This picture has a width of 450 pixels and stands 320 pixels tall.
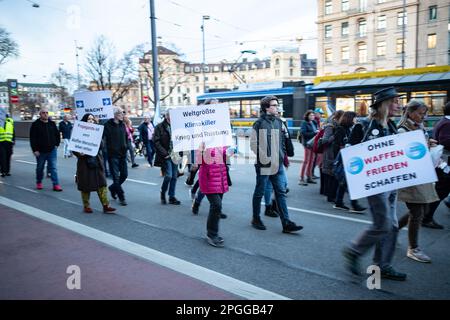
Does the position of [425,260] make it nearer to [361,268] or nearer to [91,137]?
[361,268]

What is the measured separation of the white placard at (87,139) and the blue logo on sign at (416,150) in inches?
195

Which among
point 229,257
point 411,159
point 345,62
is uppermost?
point 345,62

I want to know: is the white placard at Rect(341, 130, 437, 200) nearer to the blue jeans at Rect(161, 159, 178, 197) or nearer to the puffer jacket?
the puffer jacket

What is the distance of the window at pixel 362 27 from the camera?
156 ft

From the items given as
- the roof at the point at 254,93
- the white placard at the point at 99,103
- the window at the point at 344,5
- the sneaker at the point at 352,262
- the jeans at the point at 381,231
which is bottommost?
the sneaker at the point at 352,262

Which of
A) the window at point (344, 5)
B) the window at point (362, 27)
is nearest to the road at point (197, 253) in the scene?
the window at point (362, 27)

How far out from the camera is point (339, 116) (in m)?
6.79

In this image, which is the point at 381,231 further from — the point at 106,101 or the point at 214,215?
the point at 106,101

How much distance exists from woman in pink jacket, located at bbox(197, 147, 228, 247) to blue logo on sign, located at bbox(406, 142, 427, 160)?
2.31 metres

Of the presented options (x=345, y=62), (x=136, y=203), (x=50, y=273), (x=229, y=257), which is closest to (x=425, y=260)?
(x=229, y=257)

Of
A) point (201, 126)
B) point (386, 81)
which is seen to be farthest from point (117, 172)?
point (386, 81)

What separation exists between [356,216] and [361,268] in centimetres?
220

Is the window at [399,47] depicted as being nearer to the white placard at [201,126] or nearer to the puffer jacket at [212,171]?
the white placard at [201,126]

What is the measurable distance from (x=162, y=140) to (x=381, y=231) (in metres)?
4.58
